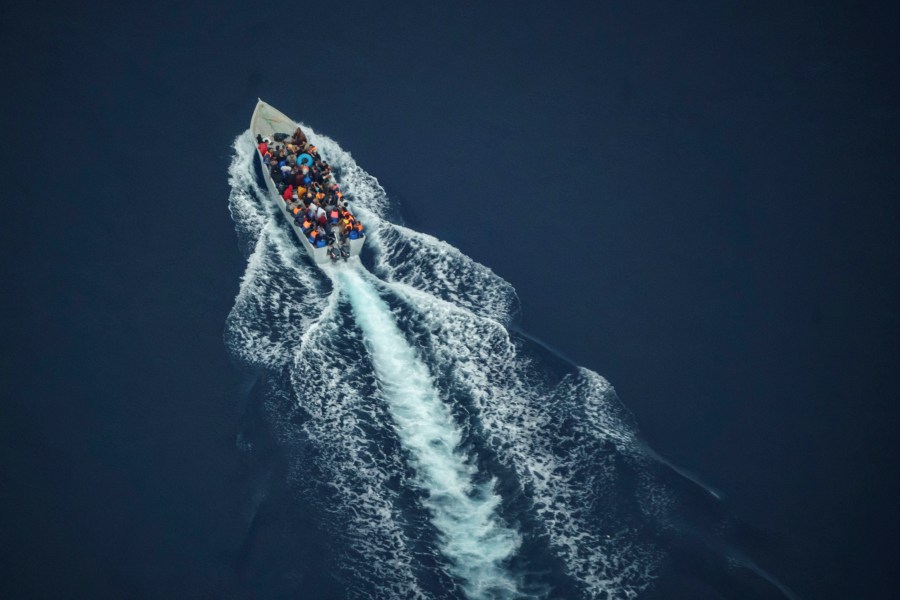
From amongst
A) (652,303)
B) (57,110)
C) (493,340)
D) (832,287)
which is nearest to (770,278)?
(832,287)

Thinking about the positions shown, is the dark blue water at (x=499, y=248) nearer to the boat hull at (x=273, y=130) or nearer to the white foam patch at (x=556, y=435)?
the white foam patch at (x=556, y=435)

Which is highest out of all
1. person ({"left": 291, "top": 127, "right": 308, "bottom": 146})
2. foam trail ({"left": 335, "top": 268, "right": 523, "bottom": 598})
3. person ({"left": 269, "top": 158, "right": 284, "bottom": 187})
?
person ({"left": 291, "top": 127, "right": 308, "bottom": 146})

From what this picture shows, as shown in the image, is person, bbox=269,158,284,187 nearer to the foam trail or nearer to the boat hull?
the boat hull

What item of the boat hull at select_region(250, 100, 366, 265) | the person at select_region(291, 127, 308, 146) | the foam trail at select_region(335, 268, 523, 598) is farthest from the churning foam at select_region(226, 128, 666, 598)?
the person at select_region(291, 127, 308, 146)

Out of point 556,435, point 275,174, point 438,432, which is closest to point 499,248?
point 556,435

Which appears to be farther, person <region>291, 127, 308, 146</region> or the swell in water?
person <region>291, 127, 308, 146</region>

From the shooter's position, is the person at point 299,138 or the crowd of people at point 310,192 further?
the person at point 299,138

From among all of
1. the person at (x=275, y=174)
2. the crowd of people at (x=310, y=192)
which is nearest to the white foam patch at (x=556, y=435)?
the crowd of people at (x=310, y=192)

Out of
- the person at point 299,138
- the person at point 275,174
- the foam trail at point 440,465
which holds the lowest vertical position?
the foam trail at point 440,465
